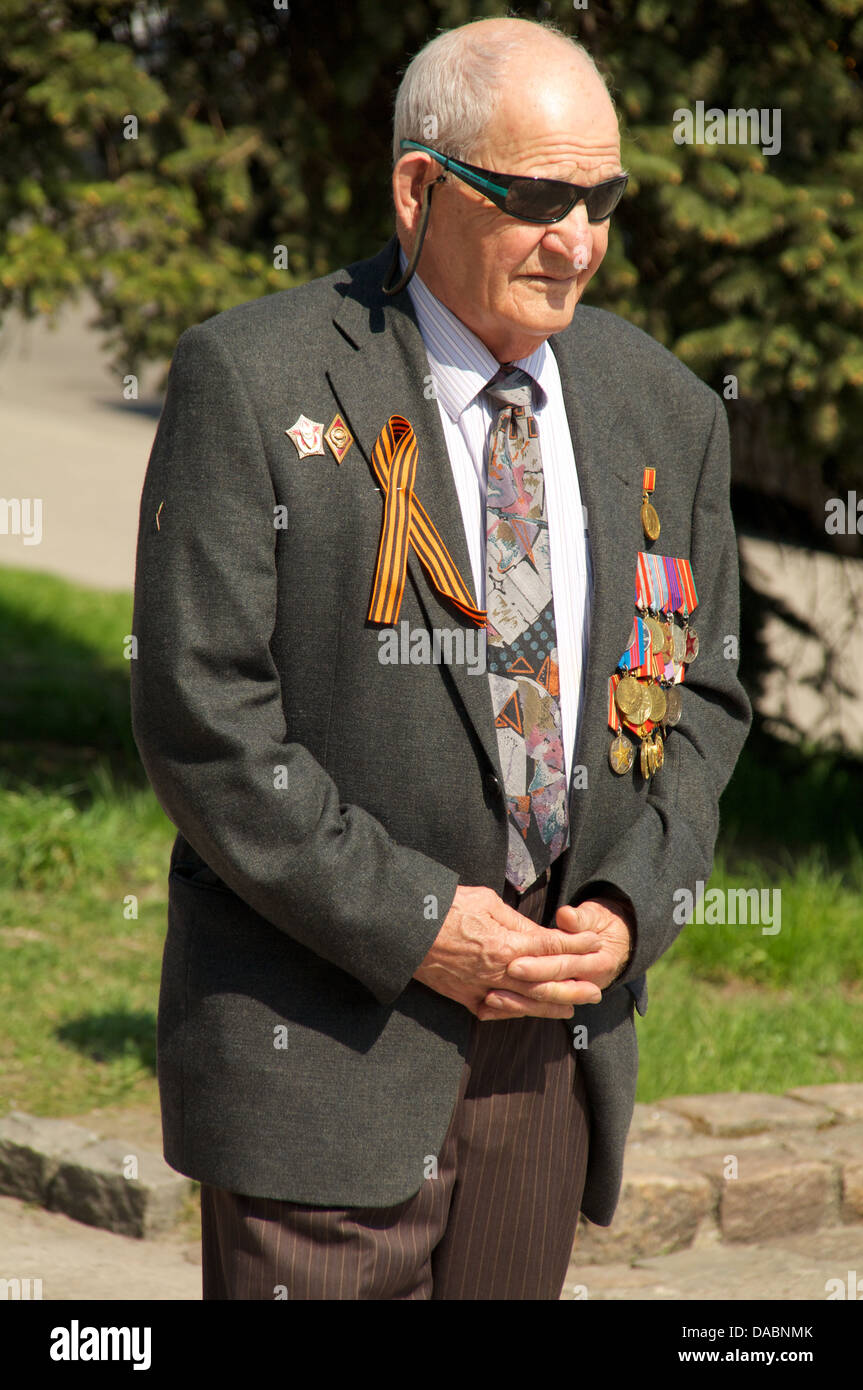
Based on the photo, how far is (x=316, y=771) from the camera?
1.73 m

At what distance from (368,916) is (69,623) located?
23.3 feet

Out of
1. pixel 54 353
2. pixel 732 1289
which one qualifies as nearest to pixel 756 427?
pixel 732 1289

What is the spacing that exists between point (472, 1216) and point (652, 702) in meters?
0.68

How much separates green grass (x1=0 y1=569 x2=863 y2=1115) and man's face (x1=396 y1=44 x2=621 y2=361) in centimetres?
251

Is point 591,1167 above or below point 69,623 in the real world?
below

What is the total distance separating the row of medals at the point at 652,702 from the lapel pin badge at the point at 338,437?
0.46 metres

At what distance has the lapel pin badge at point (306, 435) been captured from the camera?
1726mm

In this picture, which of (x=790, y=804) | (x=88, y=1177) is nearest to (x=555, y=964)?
(x=88, y=1177)

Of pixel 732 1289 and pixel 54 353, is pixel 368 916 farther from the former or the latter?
pixel 54 353

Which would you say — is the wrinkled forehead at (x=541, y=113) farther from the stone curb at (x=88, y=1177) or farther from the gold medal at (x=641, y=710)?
the stone curb at (x=88, y=1177)

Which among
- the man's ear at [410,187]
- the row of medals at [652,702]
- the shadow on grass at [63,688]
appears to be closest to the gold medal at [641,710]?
the row of medals at [652,702]

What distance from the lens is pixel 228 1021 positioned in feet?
5.86

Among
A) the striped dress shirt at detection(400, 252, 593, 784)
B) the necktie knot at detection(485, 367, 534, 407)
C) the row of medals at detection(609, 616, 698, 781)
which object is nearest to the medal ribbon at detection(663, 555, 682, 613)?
the row of medals at detection(609, 616, 698, 781)

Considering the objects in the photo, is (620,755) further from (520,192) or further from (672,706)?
(520,192)
